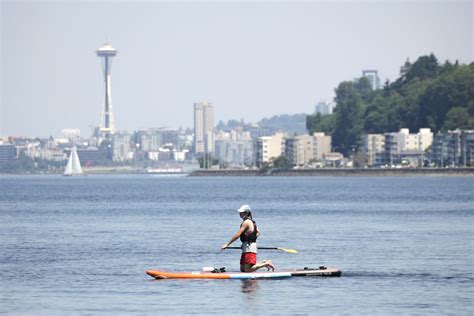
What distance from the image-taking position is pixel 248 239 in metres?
39.5

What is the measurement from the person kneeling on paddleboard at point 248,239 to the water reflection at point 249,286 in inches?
20.7

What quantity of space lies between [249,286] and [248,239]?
133 cm

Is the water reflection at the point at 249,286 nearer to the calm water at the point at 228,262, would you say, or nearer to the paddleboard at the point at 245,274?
the calm water at the point at 228,262

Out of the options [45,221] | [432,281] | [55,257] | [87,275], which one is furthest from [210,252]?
[45,221]

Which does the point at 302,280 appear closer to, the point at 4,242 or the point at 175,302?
the point at 175,302

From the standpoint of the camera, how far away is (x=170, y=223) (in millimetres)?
75500

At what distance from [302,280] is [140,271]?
641 cm

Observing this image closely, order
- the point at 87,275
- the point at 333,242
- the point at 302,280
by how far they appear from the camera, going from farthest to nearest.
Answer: the point at 333,242 < the point at 87,275 < the point at 302,280

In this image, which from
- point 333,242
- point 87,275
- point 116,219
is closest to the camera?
point 87,275

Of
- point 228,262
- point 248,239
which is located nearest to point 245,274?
point 248,239

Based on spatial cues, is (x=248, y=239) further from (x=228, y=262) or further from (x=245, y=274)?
(x=228, y=262)

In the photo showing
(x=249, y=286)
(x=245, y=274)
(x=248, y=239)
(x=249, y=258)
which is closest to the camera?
(x=249, y=286)

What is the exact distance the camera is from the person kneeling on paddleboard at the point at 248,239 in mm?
39281

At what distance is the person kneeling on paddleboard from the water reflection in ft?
1.73
